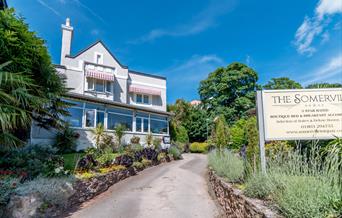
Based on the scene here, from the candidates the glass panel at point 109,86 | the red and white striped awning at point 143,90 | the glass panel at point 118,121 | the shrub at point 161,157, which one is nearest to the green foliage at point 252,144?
the shrub at point 161,157

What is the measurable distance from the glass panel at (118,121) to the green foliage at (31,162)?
927cm

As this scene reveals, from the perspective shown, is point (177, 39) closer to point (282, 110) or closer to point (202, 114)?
point (202, 114)

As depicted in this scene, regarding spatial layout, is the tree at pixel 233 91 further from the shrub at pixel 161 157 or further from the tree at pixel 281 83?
the shrub at pixel 161 157

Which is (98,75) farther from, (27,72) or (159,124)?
(27,72)

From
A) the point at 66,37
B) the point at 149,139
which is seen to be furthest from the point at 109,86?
the point at 149,139

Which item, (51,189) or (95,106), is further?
(95,106)

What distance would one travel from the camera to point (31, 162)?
7.99m

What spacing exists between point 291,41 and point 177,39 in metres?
10.4

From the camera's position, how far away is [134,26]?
19.4 meters

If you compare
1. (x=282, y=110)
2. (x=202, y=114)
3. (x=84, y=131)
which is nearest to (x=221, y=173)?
(x=282, y=110)

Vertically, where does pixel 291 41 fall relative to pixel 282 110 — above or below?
above

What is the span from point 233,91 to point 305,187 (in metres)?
29.3

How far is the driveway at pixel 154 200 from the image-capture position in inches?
265

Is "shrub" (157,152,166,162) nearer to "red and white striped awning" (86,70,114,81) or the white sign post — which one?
"red and white striped awning" (86,70,114,81)
